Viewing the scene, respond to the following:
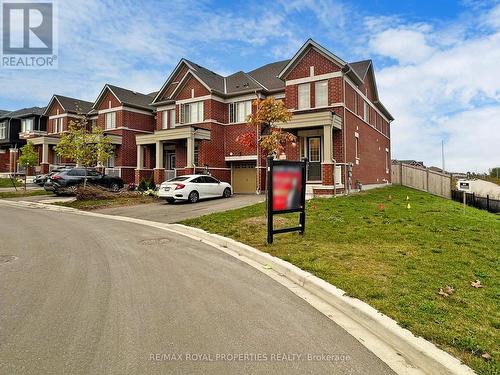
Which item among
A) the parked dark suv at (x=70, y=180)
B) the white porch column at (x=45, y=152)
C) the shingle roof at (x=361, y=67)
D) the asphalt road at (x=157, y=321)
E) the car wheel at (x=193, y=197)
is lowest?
the asphalt road at (x=157, y=321)

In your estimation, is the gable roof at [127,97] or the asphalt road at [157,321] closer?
the asphalt road at [157,321]

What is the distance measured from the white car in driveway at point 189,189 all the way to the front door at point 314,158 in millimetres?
5714

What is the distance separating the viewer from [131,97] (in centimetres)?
3272

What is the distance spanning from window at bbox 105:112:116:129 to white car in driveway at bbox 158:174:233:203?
16745 mm

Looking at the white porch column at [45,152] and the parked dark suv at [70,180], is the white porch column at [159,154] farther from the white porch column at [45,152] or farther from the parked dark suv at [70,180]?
the white porch column at [45,152]

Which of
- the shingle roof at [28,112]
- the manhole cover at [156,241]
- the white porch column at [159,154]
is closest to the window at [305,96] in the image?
the white porch column at [159,154]

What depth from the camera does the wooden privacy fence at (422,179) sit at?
27500 millimetres

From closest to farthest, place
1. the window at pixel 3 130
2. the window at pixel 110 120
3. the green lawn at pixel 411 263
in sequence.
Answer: the green lawn at pixel 411 263 < the window at pixel 110 120 < the window at pixel 3 130

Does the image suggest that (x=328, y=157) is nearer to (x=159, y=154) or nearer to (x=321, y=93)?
(x=321, y=93)

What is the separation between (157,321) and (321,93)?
62.0 feet

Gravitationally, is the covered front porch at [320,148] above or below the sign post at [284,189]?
above

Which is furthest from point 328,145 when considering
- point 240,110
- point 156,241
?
point 156,241

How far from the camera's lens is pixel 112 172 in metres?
30.6

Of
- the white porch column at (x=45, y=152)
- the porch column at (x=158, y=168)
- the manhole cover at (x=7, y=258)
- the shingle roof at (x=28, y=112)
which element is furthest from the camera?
the shingle roof at (x=28, y=112)
